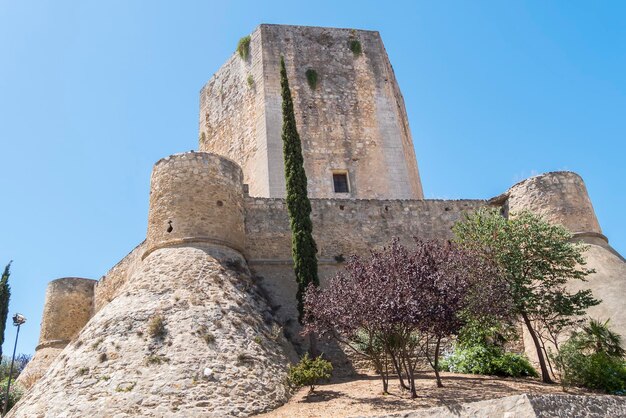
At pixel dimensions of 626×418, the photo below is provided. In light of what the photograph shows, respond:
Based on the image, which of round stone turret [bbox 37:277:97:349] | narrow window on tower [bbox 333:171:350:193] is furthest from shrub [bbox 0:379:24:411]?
narrow window on tower [bbox 333:171:350:193]

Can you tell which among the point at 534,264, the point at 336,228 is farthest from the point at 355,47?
the point at 534,264

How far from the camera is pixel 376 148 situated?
22453mm

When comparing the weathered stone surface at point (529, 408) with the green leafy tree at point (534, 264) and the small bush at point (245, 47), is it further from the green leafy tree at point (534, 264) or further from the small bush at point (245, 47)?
the small bush at point (245, 47)

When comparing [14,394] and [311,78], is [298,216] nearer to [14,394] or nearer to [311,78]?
[311,78]

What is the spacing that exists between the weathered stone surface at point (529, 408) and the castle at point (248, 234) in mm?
3934

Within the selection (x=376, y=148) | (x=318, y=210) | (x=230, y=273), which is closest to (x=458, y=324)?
(x=230, y=273)

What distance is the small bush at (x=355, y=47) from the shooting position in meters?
24.4

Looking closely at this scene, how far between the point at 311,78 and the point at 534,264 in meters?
13.0

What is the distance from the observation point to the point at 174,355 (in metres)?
11.0

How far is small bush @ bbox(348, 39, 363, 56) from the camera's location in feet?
79.9

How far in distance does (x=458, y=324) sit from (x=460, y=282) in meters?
0.86

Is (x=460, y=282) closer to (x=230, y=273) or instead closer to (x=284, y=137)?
(x=230, y=273)

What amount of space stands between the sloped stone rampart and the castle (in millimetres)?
32

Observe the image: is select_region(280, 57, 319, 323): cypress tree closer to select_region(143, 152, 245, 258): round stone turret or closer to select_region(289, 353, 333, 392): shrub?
select_region(143, 152, 245, 258): round stone turret
